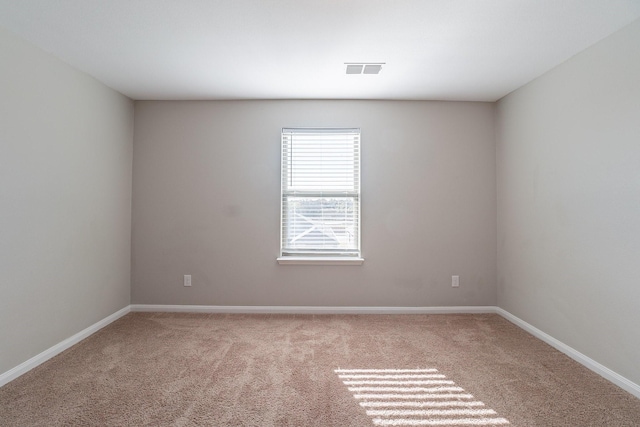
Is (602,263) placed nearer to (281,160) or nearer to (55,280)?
(281,160)

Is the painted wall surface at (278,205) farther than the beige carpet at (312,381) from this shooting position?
Yes

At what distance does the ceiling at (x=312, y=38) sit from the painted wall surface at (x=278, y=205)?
1.52 ft

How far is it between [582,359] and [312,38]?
329 cm

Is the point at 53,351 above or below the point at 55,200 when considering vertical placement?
below

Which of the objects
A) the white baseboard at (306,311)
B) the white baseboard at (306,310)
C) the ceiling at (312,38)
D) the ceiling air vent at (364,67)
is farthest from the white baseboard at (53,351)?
the ceiling air vent at (364,67)

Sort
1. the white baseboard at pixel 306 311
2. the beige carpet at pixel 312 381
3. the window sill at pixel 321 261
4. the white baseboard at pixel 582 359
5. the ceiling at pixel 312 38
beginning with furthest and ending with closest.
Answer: the window sill at pixel 321 261
the white baseboard at pixel 306 311
the white baseboard at pixel 582 359
the ceiling at pixel 312 38
the beige carpet at pixel 312 381

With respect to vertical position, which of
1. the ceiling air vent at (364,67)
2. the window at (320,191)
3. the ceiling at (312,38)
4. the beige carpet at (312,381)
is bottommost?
the beige carpet at (312,381)

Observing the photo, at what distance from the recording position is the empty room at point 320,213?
2.10 meters

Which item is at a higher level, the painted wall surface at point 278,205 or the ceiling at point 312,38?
A: the ceiling at point 312,38

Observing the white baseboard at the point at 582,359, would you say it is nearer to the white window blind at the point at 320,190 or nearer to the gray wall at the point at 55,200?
the white window blind at the point at 320,190

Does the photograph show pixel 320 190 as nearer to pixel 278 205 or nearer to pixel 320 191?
pixel 320 191

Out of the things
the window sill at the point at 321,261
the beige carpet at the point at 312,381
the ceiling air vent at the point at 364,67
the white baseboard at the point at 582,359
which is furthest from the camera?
the window sill at the point at 321,261

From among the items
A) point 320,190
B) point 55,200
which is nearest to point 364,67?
point 320,190

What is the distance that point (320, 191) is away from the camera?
378 cm
